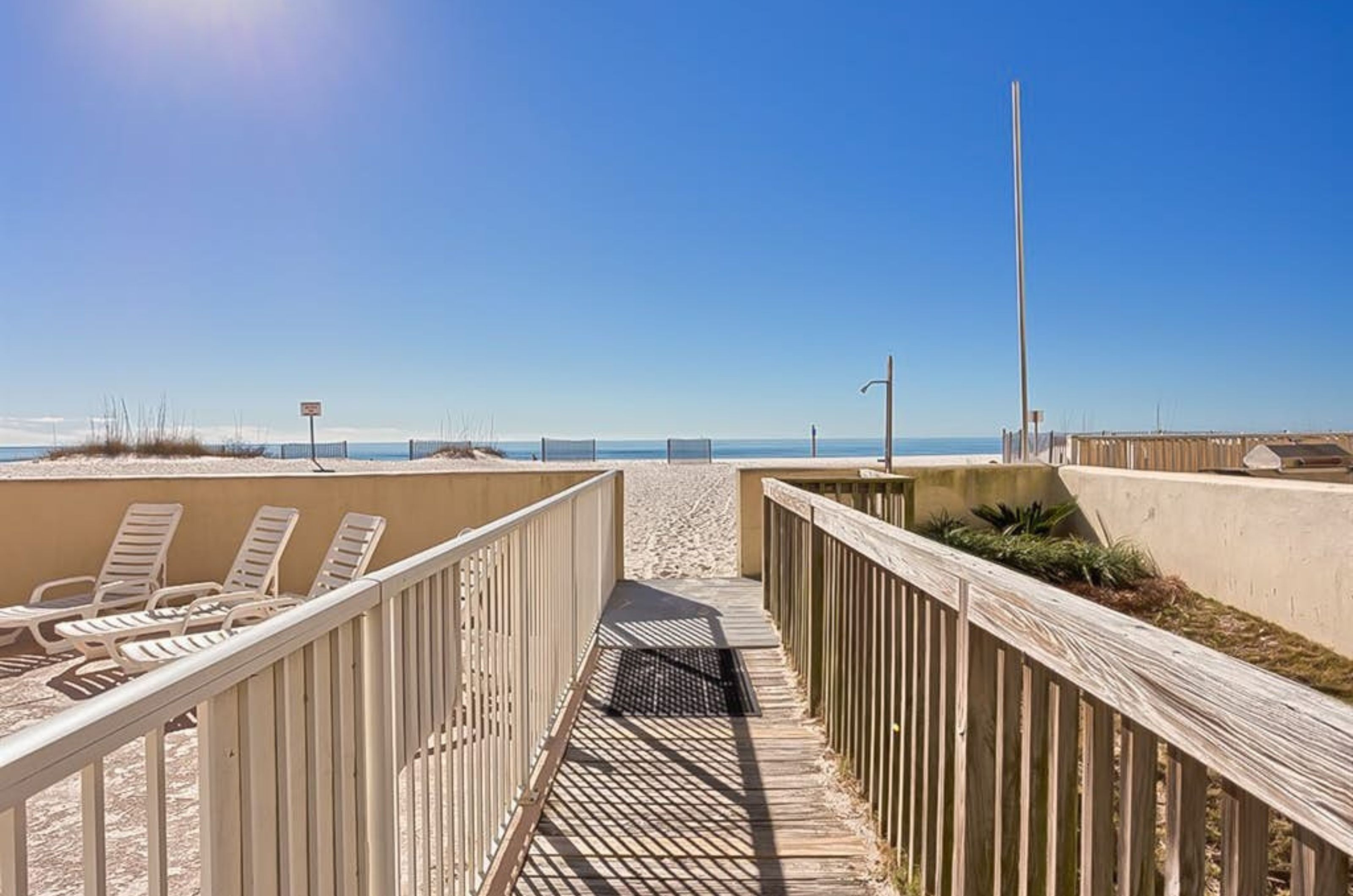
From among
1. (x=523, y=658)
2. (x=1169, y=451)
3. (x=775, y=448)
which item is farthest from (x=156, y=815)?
(x=775, y=448)

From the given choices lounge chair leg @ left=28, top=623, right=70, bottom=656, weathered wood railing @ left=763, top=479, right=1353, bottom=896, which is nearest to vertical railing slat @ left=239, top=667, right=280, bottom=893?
weathered wood railing @ left=763, top=479, right=1353, bottom=896

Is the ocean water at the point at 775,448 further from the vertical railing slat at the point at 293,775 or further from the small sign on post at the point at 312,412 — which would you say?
the vertical railing slat at the point at 293,775

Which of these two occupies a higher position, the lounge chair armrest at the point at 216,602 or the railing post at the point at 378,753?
the railing post at the point at 378,753

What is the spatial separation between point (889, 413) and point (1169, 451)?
6665mm

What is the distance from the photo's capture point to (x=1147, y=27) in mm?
9680

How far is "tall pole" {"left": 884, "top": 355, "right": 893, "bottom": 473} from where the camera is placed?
6.66 metres

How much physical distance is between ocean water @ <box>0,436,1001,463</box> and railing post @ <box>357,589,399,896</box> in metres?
35.8

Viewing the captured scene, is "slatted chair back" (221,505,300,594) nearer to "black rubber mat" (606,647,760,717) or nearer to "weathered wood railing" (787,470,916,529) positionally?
"black rubber mat" (606,647,760,717)

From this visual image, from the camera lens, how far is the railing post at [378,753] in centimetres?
119

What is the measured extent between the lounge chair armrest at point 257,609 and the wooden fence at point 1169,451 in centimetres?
1137

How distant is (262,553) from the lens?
504 centimetres

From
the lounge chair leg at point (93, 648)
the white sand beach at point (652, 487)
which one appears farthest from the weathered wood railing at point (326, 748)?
the white sand beach at point (652, 487)

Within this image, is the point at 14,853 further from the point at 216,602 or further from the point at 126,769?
the point at 216,602

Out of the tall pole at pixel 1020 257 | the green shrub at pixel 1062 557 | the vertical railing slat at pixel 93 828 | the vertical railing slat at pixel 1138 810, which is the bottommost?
the green shrub at pixel 1062 557
